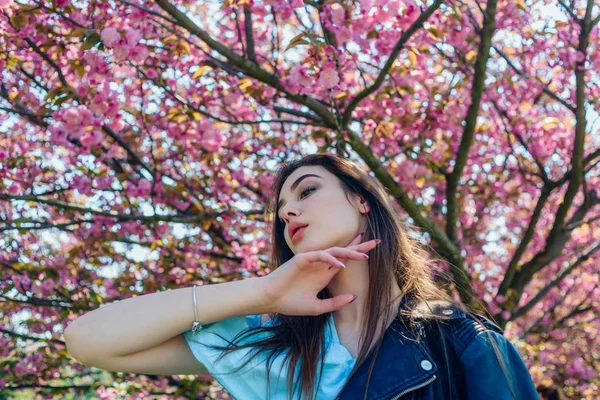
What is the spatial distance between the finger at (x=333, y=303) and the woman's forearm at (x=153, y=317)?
132 mm

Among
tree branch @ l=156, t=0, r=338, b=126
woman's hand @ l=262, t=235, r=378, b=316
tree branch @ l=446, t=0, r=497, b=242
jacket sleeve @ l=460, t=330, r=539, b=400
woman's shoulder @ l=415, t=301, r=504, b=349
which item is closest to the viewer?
jacket sleeve @ l=460, t=330, r=539, b=400

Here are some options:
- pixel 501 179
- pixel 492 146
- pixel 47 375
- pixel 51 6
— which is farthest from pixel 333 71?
pixel 47 375

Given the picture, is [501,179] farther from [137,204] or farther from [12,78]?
[12,78]

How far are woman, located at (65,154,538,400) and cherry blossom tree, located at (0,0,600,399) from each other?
1.30 metres

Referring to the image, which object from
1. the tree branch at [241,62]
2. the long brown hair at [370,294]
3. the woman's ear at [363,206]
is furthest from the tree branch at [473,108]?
the woman's ear at [363,206]

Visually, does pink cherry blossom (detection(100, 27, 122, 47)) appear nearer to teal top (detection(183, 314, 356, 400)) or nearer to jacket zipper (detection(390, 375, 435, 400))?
teal top (detection(183, 314, 356, 400))

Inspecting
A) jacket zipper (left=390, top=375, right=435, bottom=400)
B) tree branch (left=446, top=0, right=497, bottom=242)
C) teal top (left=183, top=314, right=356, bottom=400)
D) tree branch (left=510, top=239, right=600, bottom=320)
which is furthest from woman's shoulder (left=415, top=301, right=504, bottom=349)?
tree branch (left=510, top=239, right=600, bottom=320)

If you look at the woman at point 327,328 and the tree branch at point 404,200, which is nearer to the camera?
the woman at point 327,328

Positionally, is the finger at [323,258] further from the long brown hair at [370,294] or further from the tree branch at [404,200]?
the tree branch at [404,200]

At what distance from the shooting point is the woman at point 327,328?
158 centimetres

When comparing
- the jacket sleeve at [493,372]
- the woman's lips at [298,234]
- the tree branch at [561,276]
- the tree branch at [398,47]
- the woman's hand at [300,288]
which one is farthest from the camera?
the tree branch at [561,276]

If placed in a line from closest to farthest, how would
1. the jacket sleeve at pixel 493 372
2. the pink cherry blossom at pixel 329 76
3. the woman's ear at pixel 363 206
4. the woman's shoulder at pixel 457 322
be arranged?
the jacket sleeve at pixel 493 372, the woman's shoulder at pixel 457 322, the woman's ear at pixel 363 206, the pink cherry blossom at pixel 329 76

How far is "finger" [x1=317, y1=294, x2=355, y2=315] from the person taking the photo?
1737mm

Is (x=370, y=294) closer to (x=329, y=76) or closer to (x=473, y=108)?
(x=329, y=76)
